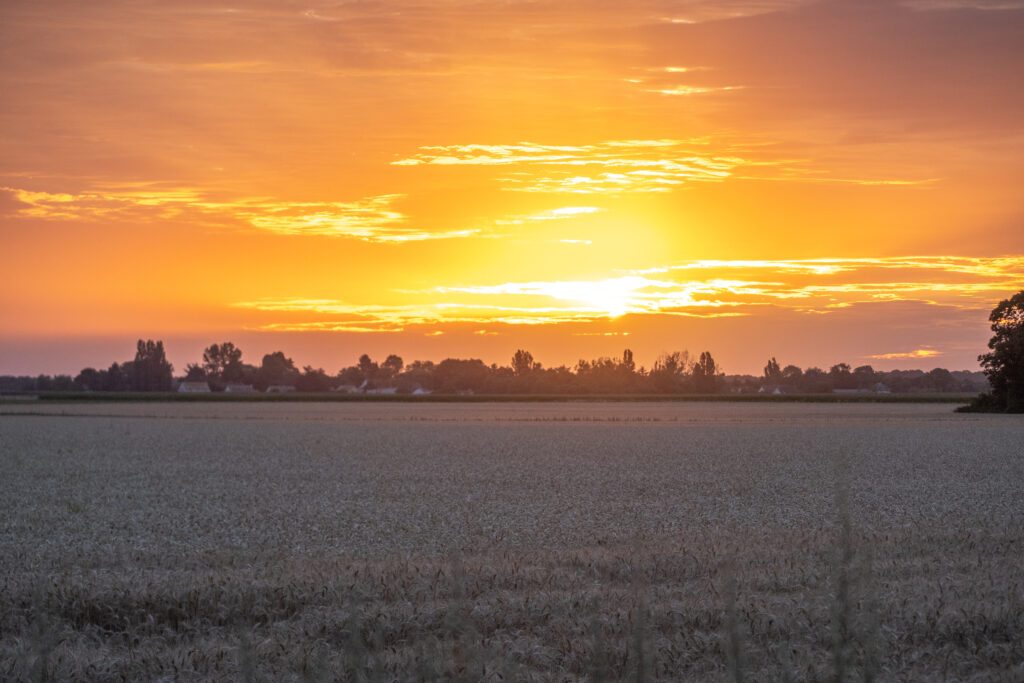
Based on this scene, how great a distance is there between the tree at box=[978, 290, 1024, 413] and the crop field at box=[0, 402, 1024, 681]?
5579 centimetres

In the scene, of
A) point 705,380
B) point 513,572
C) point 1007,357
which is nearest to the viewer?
point 513,572

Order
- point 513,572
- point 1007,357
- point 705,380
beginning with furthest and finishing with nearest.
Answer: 1. point 705,380
2. point 1007,357
3. point 513,572

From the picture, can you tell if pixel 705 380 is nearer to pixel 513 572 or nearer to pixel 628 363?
pixel 628 363

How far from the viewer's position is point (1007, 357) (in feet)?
277

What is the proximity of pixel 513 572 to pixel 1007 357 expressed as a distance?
3205 inches

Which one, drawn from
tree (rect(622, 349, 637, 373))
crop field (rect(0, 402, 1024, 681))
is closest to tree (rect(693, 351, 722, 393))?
tree (rect(622, 349, 637, 373))

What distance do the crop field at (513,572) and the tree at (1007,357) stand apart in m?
55.8

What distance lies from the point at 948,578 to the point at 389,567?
22.9ft

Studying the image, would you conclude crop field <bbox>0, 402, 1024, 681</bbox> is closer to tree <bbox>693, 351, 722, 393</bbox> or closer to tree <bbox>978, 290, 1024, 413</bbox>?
tree <bbox>978, 290, 1024, 413</bbox>

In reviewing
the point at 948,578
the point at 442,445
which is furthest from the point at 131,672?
the point at 442,445

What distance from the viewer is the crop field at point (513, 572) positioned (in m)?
9.28

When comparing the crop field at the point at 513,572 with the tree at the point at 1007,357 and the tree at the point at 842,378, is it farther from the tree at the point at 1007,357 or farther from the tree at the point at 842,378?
the tree at the point at 842,378

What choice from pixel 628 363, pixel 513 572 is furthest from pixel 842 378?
pixel 513 572

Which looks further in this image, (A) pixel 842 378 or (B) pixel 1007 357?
(A) pixel 842 378
